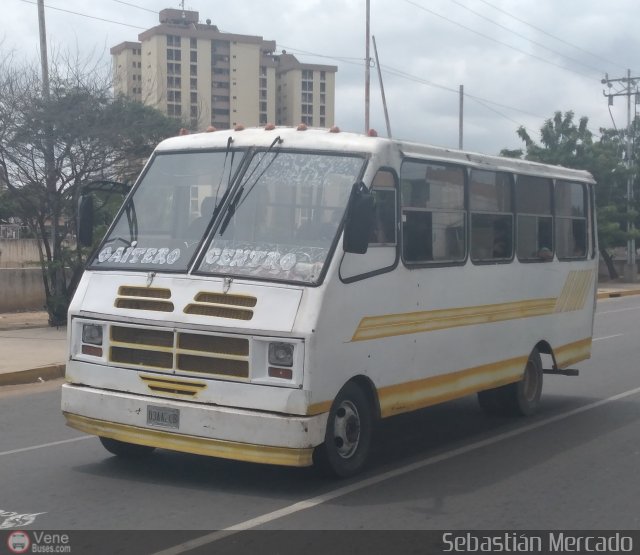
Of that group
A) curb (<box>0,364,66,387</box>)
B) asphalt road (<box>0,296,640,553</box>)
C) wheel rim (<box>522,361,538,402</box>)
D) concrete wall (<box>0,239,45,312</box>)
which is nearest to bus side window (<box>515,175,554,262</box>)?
wheel rim (<box>522,361,538,402</box>)

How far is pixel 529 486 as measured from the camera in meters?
7.44

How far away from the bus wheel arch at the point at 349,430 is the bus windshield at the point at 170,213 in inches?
61.4

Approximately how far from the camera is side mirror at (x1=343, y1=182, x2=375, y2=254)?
7074 millimetres

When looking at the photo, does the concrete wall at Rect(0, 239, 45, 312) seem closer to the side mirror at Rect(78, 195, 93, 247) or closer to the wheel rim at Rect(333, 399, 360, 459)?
the side mirror at Rect(78, 195, 93, 247)

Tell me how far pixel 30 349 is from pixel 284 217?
30.8 ft

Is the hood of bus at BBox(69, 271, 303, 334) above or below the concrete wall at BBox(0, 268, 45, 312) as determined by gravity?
above

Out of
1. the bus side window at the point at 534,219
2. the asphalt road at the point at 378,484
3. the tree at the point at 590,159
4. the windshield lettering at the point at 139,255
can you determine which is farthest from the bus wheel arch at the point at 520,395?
the tree at the point at 590,159

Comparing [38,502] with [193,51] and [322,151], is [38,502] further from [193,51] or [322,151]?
[193,51]

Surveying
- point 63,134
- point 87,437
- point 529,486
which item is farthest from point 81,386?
point 63,134

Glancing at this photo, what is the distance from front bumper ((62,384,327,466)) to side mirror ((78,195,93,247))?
156cm

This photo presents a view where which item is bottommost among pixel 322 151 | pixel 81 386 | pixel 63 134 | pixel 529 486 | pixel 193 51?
pixel 529 486

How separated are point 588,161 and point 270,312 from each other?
35.9 m
